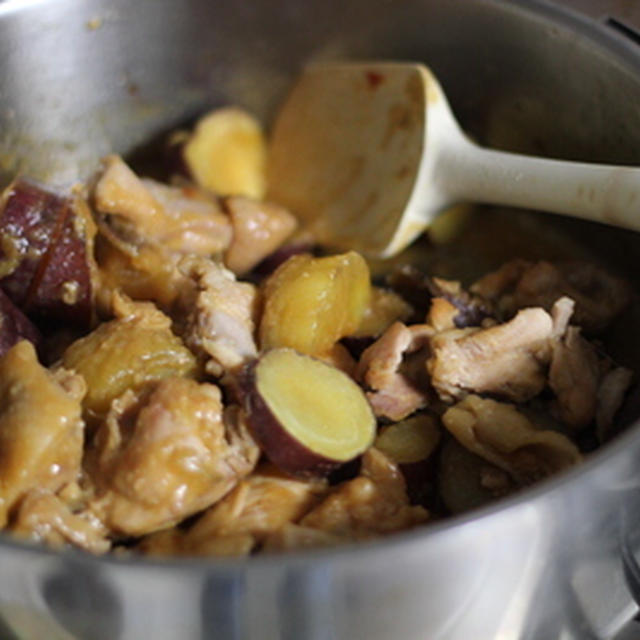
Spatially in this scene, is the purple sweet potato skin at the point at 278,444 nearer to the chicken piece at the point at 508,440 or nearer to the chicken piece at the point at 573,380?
the chicken piece at the point at 508,440

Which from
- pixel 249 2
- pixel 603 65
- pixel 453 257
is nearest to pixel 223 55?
pixel 249 2

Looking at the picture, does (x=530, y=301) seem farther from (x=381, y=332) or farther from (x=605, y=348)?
(x=381, y=332)

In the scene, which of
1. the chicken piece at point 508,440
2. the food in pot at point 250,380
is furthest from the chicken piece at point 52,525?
the chicken piece at point 508,440

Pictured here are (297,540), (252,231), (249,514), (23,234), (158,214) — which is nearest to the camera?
(297,540)

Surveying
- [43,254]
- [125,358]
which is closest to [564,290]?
[125,358]

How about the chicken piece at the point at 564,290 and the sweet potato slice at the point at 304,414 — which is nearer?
the sweet potato slice at the point at 304,414

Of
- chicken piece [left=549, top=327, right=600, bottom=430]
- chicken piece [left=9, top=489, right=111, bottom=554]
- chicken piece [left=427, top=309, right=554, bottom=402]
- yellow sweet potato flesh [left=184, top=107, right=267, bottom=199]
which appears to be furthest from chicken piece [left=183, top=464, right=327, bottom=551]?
yellow sweet potato flesh [left=184, top=107, right=267, bottom=199]

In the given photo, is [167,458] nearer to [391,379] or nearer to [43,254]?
[391,379]
